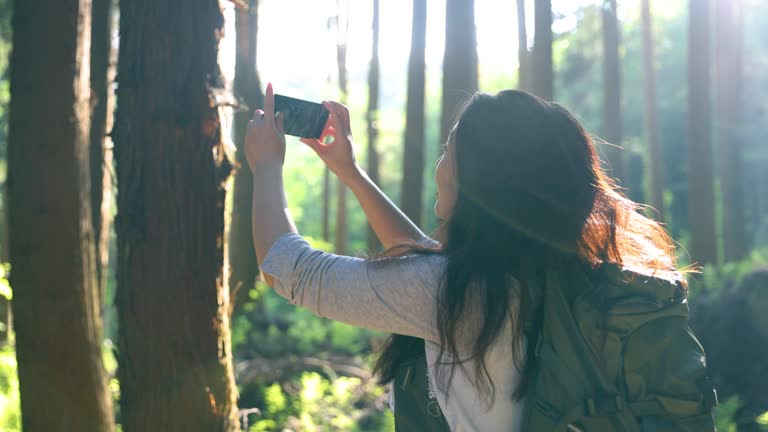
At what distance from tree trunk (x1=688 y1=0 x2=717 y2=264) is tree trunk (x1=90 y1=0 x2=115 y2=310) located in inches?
537

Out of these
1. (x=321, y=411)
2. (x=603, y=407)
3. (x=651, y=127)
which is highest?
(x=651, y=127)

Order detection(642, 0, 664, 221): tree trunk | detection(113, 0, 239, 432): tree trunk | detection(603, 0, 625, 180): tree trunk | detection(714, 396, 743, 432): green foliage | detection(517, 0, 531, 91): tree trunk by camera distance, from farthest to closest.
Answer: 1. detection(642, 0, 664, 221): tree trunk
2. detection(603, 0, 625, 180): tree trunk
3. detection(517, 0, 531, 91): tree trunk
4. detection(714, 396, 743, 432): green foliage
5. detection(113, 0, 239, 432): tree trunk

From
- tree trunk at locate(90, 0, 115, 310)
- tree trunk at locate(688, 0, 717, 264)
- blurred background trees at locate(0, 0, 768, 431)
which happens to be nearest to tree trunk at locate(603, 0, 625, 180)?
blurred background trees at locate(0, 0, 768, 431)

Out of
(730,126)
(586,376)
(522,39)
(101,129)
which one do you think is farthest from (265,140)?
(730,126)

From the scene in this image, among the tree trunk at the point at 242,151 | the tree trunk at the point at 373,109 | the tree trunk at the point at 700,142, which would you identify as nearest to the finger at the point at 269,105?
the tree trunk at the point at 242,151

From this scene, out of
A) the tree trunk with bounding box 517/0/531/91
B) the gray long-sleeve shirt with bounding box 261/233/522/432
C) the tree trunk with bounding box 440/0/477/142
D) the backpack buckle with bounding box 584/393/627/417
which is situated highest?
the tree trunk with bounding box 517/0/531/91

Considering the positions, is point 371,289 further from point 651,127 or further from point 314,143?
point 651,127

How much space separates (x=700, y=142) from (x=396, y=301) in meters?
17.2

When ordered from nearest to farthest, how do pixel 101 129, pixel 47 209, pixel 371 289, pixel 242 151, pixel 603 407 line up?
pixel 603 407 < pixel 371 289 < pixel 47 209 < pixel 101 129 < pixel 242 151

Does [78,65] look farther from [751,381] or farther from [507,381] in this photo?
[751,381]

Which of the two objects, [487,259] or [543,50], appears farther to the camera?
[543,50]

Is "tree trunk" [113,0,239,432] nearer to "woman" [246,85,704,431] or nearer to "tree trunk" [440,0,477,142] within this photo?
"woman" [246,85,704,431]

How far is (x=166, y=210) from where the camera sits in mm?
3205

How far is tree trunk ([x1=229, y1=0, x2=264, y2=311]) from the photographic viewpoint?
38.1ft
